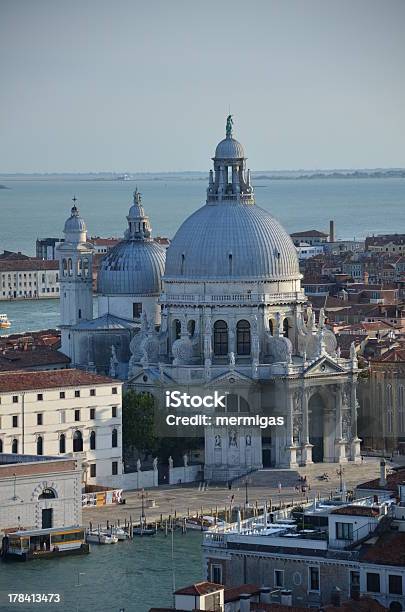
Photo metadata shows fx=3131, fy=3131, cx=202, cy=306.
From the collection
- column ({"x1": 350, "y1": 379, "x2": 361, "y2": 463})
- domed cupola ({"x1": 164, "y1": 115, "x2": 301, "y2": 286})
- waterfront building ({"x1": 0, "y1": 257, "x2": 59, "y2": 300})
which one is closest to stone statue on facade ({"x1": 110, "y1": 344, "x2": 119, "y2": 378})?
domed cupola ({"x1": 164, "y1": 115, "x2": 301, "y2": 286})

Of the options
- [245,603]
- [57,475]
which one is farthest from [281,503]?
[245,603]

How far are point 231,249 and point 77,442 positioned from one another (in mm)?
6256

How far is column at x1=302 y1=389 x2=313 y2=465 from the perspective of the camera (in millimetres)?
53375

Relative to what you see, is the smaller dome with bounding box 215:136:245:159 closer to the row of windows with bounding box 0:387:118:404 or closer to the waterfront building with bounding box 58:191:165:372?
the waterfront building with bounding box 58:191:165:372

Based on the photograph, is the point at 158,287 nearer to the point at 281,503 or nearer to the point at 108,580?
the point at 281,503

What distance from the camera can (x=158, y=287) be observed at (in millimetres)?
57812

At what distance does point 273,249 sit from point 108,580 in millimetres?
16081

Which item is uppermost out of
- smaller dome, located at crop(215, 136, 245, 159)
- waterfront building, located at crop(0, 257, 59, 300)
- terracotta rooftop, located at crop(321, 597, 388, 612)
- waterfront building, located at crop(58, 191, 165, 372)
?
waterfront building, located at crop(0, 257, 59, 300)

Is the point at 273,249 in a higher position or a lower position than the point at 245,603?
higher

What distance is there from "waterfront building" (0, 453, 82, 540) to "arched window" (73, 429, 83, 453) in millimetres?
4965

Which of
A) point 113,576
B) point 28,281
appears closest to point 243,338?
point 113,576

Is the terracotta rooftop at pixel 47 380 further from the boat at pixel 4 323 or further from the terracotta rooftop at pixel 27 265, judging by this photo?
the terracotta rooftop at pixel 27 265

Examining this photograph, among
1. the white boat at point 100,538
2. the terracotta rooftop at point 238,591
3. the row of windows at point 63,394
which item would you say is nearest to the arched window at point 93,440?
the row of windows at point 63,394

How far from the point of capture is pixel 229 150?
56.2 m
